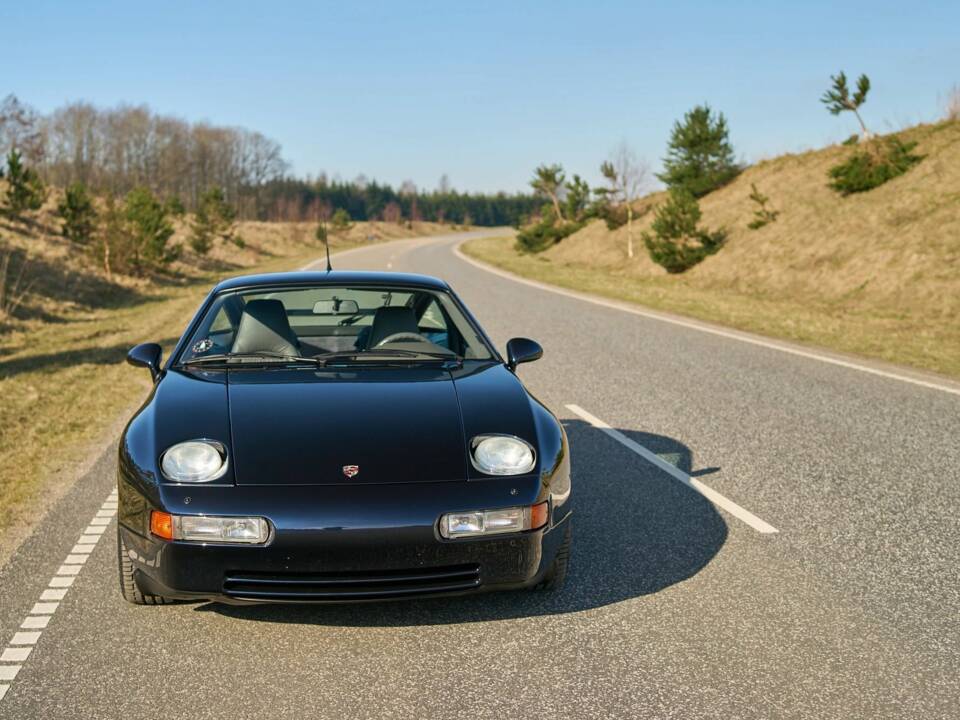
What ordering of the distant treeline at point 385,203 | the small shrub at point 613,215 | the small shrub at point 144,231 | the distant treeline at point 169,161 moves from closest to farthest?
the small shrub at point 144,231
the small shrub at point 613,215
the distant treeline at point 169,161
the distant treeline at point 385,203

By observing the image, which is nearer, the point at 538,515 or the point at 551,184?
the point at 538,515

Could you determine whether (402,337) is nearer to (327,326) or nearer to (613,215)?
(327,326)

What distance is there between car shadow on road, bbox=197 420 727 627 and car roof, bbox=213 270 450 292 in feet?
5.32

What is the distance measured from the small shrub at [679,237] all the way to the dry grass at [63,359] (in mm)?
14410

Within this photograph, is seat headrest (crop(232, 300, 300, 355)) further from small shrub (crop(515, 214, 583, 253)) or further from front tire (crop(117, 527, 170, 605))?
small shrub (crop(515, 214, 583, 253))

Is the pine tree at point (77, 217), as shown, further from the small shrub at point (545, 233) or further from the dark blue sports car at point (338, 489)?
the dark blue sports car at point (338, 489)

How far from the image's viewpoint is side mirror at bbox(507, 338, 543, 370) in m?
4.99

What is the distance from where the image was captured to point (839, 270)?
23.0m

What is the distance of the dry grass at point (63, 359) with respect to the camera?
264 inches

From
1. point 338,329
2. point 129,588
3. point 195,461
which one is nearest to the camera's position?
point 195,461

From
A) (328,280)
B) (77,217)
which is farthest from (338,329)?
(77,217)

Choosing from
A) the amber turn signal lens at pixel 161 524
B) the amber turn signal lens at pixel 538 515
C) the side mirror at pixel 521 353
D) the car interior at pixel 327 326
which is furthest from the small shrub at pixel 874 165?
the amber turn signal lens at pixel 161 524

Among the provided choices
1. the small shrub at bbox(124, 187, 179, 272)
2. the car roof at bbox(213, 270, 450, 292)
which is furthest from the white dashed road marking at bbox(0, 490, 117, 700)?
the small shrub at bbox(124, 187, 179, 272)

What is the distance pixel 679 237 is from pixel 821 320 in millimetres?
12934
